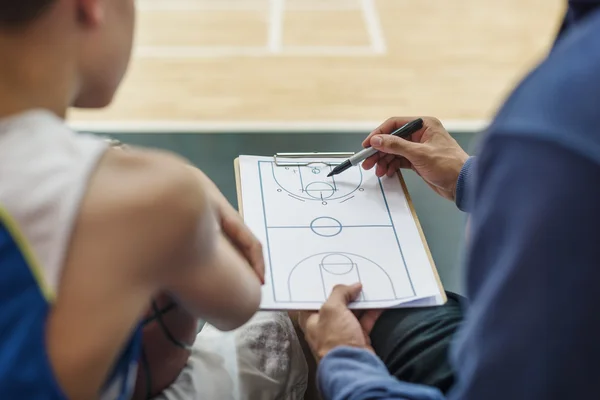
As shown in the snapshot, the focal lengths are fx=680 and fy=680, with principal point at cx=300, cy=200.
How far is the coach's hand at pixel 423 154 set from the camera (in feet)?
3.34

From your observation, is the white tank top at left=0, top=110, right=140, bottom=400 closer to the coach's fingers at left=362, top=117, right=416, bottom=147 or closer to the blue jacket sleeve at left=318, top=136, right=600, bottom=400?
the blue jacket sleeve at left=318, top=136, right=600, bottom=400

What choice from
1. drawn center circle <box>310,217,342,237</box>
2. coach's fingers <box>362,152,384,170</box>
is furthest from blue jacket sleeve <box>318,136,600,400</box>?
coach's fingers <box>362,152,384,170</box>

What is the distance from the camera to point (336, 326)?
0.81 metres

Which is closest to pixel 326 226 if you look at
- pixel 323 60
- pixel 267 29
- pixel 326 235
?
pixel 326 235

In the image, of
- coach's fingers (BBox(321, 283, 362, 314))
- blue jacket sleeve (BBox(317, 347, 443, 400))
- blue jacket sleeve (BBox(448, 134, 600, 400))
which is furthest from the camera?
coach's fingers (BBox(321, 283, 362, 314))

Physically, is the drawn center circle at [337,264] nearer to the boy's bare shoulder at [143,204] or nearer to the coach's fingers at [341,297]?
the coach's fingers at [341,297]

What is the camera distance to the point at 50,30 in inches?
20.7

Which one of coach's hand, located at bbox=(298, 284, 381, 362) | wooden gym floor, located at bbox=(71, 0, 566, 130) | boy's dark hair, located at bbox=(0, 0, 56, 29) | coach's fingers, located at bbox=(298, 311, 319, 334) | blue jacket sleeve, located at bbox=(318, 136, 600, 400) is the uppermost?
boy's dark hair, located at bbox=(0, 0, 56, 29)

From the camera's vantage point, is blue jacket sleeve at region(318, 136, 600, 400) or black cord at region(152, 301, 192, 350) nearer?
blue jacket sleeve at region(318, 136, 600, 400)

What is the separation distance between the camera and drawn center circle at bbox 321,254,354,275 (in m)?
0.89

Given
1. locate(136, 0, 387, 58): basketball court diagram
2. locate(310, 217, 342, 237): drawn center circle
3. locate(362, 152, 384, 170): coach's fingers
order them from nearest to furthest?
locate(310, 217, 342, 237): drawn center circle → locate(362, 152, 384, 170): coach's fingers → locate(136, 0, 387, 58): basketball court diagram

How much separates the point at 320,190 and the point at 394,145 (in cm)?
13

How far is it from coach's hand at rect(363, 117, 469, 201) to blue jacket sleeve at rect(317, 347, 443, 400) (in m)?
0.35

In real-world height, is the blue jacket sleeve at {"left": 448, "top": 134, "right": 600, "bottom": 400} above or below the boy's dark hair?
below
